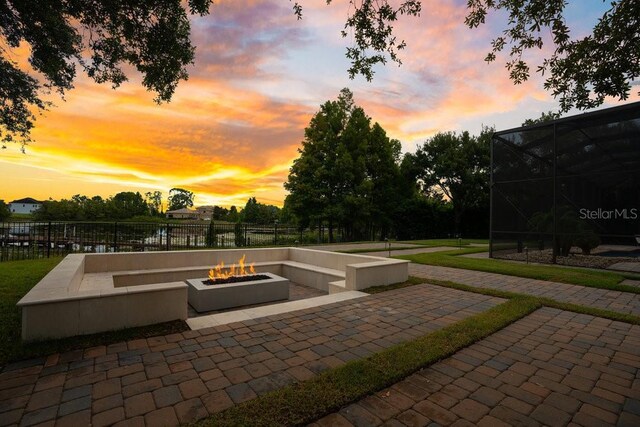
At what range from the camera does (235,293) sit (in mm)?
6676

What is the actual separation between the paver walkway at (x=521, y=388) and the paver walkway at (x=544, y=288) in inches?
97.8

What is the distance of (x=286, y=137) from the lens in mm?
17438

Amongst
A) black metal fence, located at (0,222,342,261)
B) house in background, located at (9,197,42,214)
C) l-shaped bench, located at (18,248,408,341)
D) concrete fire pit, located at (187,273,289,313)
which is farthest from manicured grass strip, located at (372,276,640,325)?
house in background, located at (9,197,42,214)

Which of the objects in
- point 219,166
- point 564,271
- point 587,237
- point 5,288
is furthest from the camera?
point 219,166

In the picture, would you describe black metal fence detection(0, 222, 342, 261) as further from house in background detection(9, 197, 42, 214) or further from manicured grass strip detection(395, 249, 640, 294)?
house in background detection(9, 197, 42, 214)

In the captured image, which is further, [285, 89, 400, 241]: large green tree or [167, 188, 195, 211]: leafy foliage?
[167, 188, 195, 211]: leafy foliage

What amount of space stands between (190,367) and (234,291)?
3224 millimetres

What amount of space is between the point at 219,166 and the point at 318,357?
14398mm

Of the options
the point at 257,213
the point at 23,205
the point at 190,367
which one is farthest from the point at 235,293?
the point at 23,205

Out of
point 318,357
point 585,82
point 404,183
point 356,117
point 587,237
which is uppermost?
point 356,117

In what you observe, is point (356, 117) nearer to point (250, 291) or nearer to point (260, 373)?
point (250, 291)

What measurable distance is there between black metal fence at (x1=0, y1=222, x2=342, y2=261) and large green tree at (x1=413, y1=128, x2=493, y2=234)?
76.7 feet

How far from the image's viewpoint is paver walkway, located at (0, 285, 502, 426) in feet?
8.74

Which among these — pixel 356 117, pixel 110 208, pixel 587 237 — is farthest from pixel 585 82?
pixel 110 208
